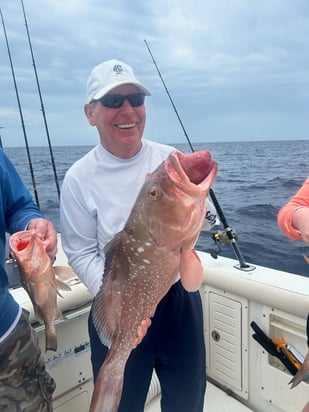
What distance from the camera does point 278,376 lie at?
2.66 meters

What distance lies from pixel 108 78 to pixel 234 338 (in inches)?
85.8

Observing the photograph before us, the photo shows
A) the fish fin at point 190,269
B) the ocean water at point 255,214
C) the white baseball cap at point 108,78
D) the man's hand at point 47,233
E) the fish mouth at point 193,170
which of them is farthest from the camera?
the ocean water at point 255,214

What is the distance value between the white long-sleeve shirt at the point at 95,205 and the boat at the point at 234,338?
2.46ft

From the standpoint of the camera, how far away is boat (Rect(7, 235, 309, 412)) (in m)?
2.57

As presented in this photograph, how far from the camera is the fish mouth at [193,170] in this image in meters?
1.29

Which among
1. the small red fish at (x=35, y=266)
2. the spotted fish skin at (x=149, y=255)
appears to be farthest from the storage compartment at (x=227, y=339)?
the small red fish at (x=35, y=266)

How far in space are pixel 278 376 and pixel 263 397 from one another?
27 centimetres

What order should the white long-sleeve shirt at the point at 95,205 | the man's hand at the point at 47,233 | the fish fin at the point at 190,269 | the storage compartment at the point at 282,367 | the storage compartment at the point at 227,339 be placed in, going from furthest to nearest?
1. the storage compartment at the point at 227,339
2. the storage compartment at the point at 282,367
3. the white long-sleeve shirt at the point at 95,205
4. the man's hand at the point at 47,233
5. the fish fin at the point at 190,269

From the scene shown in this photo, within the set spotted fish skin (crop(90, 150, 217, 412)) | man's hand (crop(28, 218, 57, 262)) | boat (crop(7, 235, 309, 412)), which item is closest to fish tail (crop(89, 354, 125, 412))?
spotted fish skin (crop(90, 150, 217, 412))

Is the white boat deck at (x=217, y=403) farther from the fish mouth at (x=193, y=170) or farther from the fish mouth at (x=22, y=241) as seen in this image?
the fish mouth at (x=193, y=170)

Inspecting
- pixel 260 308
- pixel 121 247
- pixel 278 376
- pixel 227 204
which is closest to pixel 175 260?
pixel 121 247

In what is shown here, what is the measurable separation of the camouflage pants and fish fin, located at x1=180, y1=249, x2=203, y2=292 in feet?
3.05

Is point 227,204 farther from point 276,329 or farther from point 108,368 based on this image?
point 108,368

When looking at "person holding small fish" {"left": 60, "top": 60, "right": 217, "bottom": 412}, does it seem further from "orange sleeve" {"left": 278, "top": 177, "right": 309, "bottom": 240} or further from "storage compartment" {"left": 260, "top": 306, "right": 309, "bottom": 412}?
"storage compartment" {"left": 260, "top": 306, "right": 309, "bottom": 412}
